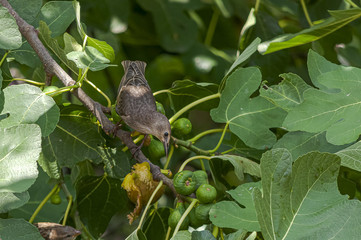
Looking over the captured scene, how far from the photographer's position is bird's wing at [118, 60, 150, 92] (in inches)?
101

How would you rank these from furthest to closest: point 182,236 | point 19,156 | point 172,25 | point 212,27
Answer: point 212,27
point 172,25
point 182,236
point 19,156

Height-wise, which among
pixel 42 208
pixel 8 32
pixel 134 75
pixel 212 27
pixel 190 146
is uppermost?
pixel 8 32

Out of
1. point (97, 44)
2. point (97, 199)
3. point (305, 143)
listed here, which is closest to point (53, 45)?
point (97, 44)

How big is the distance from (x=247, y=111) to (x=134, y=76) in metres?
0.70

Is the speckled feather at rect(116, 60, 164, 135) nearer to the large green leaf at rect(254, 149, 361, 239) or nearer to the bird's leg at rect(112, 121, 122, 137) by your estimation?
the bird's leg at rect(112, 121, 122, 137)

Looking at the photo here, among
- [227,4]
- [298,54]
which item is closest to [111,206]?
[227,4]

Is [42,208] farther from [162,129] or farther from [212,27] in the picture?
[212,27]

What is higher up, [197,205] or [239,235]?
[239,235]

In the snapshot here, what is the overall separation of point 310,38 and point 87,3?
173cm

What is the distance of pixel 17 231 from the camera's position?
1.61 metres

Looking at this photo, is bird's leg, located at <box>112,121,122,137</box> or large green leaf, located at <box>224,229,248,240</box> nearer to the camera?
large green leaf, located at <box>224,229,248,240</box>

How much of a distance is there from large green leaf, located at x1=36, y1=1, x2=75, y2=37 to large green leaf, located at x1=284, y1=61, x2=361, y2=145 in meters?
0.91

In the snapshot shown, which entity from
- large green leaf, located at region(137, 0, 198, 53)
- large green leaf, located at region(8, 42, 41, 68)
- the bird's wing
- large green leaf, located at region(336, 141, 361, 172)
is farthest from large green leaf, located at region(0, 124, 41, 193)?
large green leaf, located at region(137, 0, 198, 53)

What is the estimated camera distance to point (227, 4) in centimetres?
346
